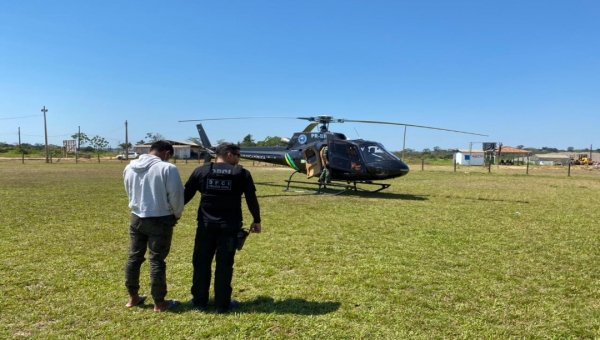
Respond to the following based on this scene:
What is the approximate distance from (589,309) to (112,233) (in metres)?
7.10

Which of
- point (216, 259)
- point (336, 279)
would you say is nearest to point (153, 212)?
point (216, 259)

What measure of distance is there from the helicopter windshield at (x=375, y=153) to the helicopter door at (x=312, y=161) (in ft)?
5.61

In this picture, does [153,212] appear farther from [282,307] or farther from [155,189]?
[282,307]

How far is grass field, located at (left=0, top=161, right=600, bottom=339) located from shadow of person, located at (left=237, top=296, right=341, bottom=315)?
0.07 ft

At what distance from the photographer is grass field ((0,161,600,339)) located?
3.36 m

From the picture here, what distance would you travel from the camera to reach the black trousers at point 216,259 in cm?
362

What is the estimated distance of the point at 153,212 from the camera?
348cm

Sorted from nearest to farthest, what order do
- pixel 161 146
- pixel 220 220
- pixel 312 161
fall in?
pixel 220 220 → pixel 161 146 → pixel 312 161

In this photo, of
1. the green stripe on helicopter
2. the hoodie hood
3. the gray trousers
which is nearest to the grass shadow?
the gray trousers

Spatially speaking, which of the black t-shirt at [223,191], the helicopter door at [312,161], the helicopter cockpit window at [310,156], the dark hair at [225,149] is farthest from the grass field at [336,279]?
the helicopter cockpit window at [310,156]

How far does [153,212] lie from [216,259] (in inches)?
30.0

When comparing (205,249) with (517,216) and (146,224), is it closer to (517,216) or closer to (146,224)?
(146,224)

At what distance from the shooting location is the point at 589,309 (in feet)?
12.4

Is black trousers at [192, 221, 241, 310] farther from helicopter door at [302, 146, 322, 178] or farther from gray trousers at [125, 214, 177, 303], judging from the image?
helicopter door at [302, 146, 322, 178]
